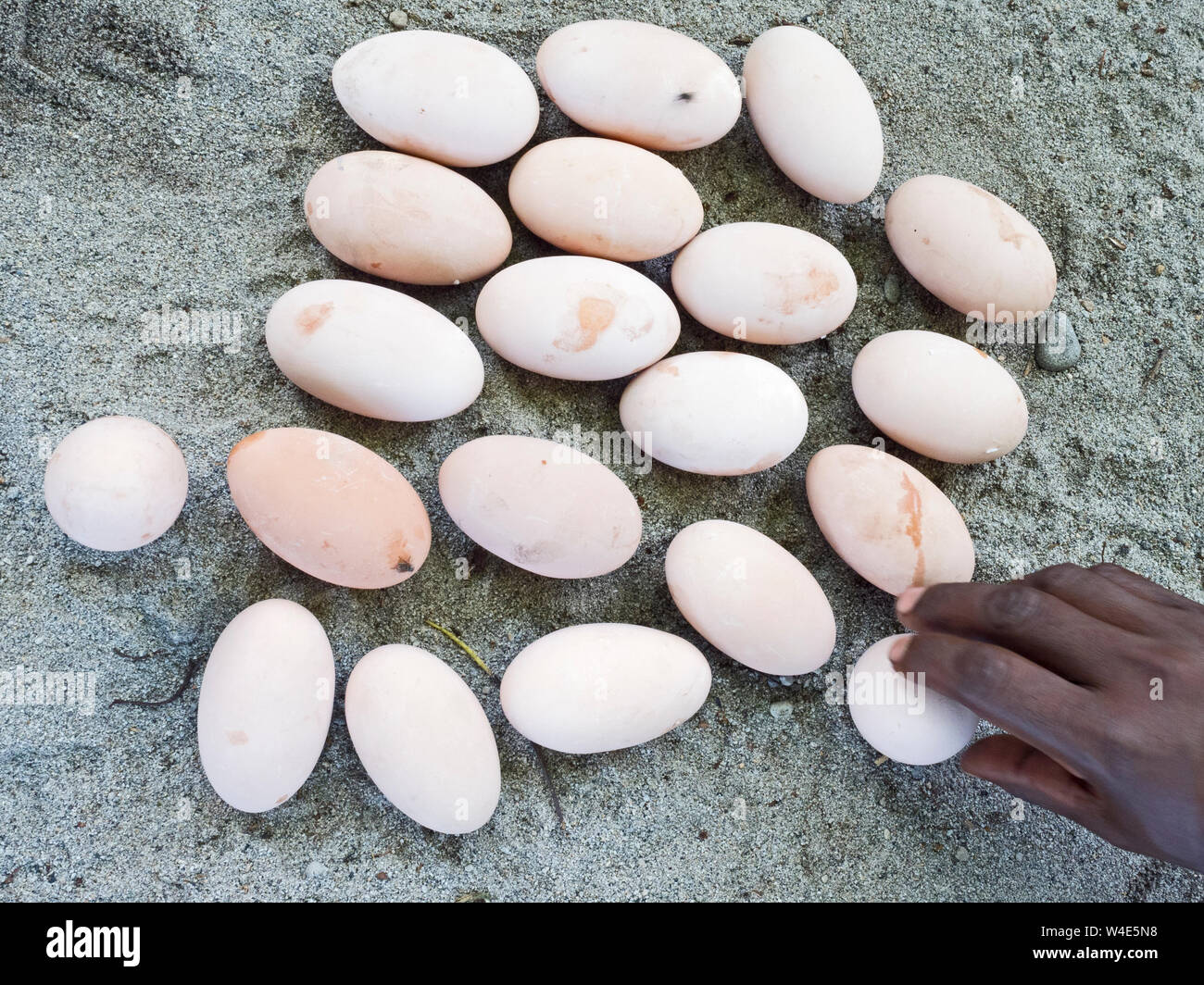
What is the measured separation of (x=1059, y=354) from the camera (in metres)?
0.89

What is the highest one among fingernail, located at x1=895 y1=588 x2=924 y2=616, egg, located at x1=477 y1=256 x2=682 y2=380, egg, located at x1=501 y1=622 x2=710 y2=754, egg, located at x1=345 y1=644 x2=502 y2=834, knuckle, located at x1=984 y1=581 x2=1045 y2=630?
egg, located at x1=477 y1=256 x2=682 y2=380

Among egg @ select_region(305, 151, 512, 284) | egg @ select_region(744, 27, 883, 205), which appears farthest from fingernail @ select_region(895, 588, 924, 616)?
egg @ select_region(305, 151, 512, 284)

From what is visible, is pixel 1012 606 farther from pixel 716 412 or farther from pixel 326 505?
pixel 326 505

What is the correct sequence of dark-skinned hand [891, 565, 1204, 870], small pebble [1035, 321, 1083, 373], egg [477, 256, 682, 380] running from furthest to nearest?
1. small pebble [1035, 321, 1083, 373]
2. egg [477, 256, 682, 380]
3. dark-skinned hand [891, 565, 1204, 870]

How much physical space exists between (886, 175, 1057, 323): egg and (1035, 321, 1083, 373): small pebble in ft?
0.18

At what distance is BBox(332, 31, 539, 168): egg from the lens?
0.76 meters

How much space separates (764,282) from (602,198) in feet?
0.56

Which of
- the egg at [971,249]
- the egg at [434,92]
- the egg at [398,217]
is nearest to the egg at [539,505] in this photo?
the egg at [398,217]

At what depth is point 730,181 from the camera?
0.88 metres

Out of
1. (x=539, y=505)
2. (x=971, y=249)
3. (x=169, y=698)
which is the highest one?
(x=971, y=249)

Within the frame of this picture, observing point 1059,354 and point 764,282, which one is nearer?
point 764,282

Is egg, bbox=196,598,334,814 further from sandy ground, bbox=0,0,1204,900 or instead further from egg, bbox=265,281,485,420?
egg, bbox=265,281,485,420

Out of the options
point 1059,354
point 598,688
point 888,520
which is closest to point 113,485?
point 598,688
